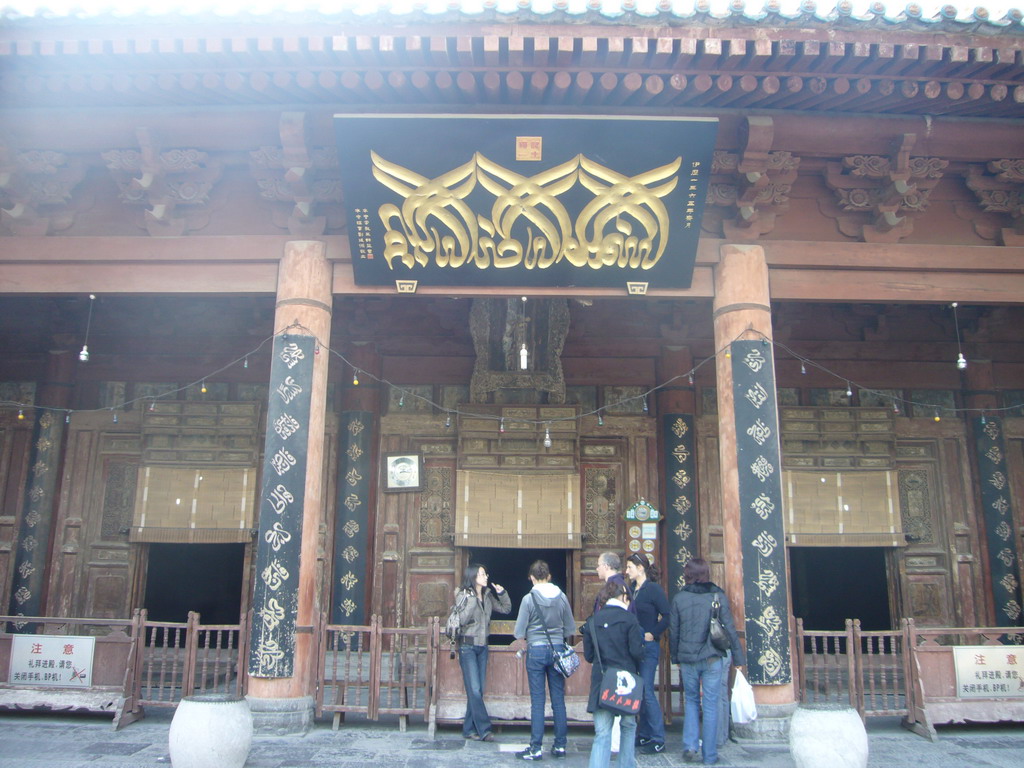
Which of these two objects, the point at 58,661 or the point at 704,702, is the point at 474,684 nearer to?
the point at 704,702

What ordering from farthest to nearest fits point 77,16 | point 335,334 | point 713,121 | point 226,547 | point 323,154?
point 226,547 < point 335,334 < point 323,154 < point 713,121 < point 77,16

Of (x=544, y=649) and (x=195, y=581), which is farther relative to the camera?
(x=195, y=581)

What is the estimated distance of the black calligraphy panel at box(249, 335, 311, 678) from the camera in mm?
6539

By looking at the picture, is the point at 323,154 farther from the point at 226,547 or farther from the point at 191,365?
the point at 226,547

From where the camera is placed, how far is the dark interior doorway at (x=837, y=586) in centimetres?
1284

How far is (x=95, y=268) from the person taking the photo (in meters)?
7.51

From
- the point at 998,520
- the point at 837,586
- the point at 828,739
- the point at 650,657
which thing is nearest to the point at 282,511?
the point at 650,657

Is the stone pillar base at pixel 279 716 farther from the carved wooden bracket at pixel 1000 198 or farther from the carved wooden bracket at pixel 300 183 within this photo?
the carved wooden bracket at pixel 1000 198

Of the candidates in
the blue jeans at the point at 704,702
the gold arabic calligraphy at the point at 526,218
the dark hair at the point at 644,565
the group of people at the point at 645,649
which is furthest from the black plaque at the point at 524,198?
the blue jeans at the point at 704,702

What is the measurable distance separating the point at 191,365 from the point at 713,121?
772 cm

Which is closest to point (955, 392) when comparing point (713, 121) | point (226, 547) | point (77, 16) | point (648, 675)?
point (713, 121)

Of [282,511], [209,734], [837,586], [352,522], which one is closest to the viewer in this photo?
[209,734]

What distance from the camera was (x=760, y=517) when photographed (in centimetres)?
679

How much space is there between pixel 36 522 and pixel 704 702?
352 inches
